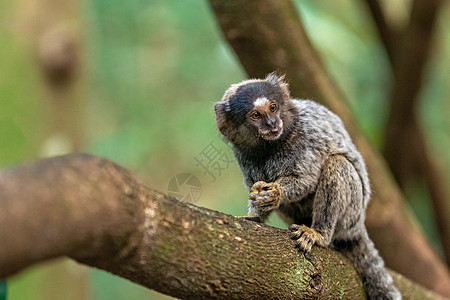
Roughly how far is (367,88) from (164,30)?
324cm

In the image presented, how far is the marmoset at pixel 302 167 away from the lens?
9.93 feet

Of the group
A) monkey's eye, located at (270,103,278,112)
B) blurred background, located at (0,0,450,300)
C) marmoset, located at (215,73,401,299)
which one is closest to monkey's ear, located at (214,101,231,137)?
marmoset, located at (215,73,401,299)

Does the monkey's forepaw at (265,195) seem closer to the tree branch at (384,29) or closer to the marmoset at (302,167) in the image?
the marmoset at (302,167)

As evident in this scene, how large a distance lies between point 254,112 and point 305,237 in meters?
0.76

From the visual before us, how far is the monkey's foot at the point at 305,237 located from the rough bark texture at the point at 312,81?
5.15 ft

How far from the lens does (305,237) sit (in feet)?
9.07

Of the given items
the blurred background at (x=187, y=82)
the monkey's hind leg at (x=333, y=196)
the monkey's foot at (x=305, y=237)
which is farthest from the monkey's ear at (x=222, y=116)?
the blurred background at (x=187, y=82)

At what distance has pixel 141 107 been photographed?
8.70 metres

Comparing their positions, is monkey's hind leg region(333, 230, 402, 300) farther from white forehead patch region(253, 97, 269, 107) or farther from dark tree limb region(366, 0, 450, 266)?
dark tree limb region(366, 0, 450, 266)

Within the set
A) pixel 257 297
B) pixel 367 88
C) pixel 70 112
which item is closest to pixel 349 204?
pixel 257 297

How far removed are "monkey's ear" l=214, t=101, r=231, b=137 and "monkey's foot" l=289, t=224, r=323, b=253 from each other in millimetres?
741

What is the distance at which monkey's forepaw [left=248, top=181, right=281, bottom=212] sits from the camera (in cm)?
286

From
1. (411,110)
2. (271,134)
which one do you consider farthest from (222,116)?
(411,110)

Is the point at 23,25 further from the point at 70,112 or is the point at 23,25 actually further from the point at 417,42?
the point at 417,42
